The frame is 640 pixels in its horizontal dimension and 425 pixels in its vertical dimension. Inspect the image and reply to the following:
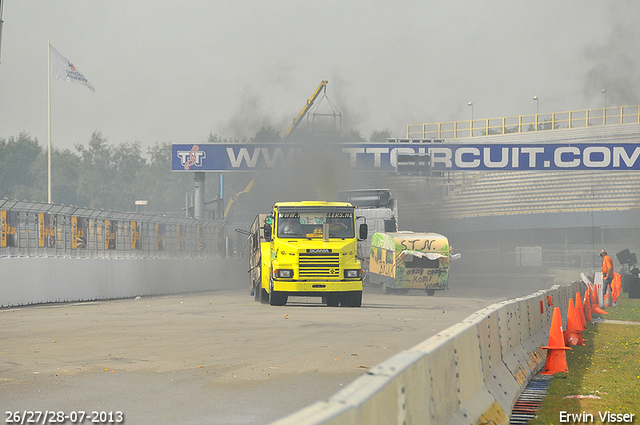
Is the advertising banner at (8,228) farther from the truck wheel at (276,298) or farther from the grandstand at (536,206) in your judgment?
the grandstand at (536,206)

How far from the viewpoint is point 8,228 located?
22484 mm

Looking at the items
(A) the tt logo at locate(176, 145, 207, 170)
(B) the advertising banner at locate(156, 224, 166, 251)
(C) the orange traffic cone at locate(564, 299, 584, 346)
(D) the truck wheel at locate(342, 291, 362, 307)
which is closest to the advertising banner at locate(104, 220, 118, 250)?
(B) the advertising banner at locate(156, 224, 166, 251)

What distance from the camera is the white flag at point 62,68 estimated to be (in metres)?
48.2

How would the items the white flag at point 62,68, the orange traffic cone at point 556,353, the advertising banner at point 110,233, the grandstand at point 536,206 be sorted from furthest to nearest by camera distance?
the grandstand at point 536,206, the white flag at point 62,68, the advertising banner at point 110,233, the orange traffic cone at point 556,353

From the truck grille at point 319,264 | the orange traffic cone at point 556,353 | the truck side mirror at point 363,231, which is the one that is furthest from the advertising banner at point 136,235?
the orange traffic cone at point 556,353

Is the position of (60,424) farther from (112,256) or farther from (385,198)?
(385,198)

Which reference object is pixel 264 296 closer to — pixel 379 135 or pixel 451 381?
pixel 451 381

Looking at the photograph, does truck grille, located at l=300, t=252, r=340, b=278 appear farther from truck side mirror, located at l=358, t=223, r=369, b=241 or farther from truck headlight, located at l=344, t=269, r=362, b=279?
truck side mirror, located at l=358, t=223, r=369, b=241

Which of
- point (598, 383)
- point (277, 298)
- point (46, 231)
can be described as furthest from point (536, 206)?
point (598, 383)

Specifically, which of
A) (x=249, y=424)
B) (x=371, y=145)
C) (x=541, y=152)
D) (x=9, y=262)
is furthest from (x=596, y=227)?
(x=249, y=424)

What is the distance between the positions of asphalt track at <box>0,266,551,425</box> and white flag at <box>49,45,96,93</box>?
30010 mm

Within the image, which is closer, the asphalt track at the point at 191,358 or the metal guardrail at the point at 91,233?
the asphalt track at the point at 191,358

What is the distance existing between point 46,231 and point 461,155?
26782 millimetres

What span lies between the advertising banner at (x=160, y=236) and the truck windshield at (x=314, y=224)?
11824 mm
